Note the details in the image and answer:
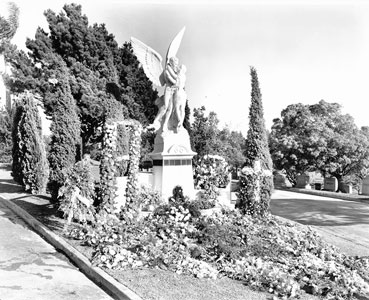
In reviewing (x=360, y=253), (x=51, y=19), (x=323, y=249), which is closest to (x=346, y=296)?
(x=323, y=249)

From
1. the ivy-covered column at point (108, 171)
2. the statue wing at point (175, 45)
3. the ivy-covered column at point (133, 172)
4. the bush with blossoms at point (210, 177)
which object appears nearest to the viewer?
the ivy-covered column at point (133, 172)

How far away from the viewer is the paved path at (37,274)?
500cm

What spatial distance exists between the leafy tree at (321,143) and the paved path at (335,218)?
24.6 ft

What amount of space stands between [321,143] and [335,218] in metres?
12.3

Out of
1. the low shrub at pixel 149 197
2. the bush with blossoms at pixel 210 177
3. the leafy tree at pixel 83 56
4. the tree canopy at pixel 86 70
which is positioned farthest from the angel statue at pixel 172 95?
the leafy tree at pixel 83 56

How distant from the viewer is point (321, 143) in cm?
2428

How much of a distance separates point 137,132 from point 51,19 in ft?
75.7

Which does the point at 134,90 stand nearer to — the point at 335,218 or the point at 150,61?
the point at 150,61

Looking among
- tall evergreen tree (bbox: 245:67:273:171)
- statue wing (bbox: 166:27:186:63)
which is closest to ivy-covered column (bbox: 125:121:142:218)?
statue wing (bbox: 166:27:186:63)

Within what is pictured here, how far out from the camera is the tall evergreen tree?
12734 millimetres

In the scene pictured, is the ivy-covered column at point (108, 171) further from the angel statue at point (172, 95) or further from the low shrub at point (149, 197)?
the angel statue at point (172, 95)

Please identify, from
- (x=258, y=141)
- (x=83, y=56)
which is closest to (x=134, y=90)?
(x=83, y=56)

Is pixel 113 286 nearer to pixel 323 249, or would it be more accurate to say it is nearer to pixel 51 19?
pixel 323 249

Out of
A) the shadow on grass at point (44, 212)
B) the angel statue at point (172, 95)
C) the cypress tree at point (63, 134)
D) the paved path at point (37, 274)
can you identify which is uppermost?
the angel statue at point (172, 95)
